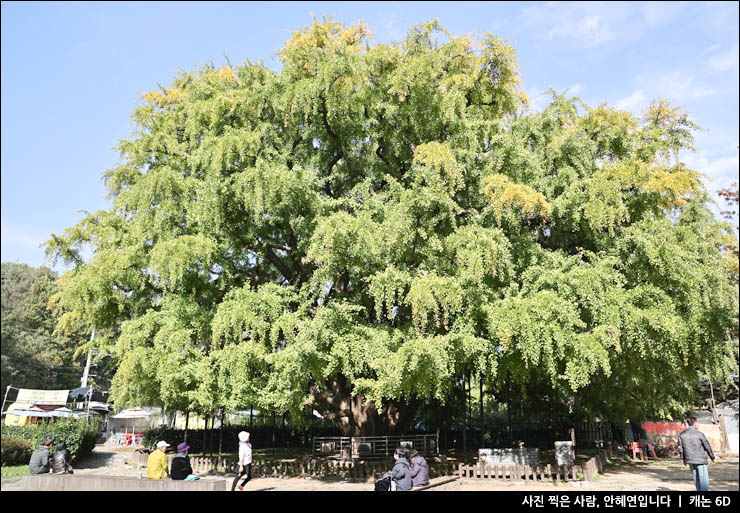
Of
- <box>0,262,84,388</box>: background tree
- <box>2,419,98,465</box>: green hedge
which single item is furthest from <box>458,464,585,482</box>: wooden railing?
<box>0,262,84,388</box>: background tree

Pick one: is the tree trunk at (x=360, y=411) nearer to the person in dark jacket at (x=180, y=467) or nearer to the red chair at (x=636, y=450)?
the person in dark jacket at (x=180, y=467)

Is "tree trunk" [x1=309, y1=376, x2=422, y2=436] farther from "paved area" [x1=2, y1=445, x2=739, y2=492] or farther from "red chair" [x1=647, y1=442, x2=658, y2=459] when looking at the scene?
"red chair" [x1=647, y1=442, x2=658, y2=459]

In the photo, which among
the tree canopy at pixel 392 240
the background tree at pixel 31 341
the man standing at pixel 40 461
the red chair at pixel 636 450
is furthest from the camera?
the background tree at pixel 31 341

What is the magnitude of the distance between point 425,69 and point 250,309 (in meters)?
8.19

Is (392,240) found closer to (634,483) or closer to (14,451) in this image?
(634,483)

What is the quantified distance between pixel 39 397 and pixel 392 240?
29321 mm

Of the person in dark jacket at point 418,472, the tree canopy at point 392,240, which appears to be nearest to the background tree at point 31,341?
the tree canopy at point 392,240

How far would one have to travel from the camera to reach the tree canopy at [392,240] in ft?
39.9

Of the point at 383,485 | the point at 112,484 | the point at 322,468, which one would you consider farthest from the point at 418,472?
the point at 322,468

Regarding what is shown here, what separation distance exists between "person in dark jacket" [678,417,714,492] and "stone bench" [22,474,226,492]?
27.3ft

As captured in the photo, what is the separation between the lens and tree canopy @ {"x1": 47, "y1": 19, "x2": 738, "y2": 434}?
39.9 feet

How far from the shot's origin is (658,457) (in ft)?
72.4

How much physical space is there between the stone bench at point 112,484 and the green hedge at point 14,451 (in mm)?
8635
